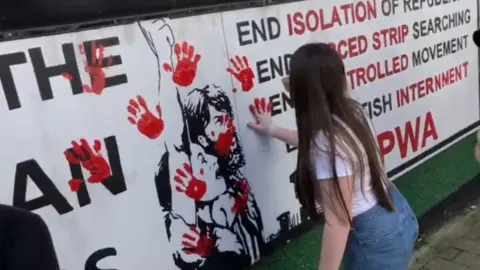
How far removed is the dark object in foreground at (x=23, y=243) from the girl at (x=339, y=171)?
1008mm

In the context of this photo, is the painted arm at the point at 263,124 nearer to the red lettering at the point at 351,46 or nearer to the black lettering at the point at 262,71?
the black lettering at the point at 262,71

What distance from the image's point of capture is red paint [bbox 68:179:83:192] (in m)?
1.86

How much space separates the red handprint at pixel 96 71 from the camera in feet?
6.16

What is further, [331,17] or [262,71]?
[331,17]

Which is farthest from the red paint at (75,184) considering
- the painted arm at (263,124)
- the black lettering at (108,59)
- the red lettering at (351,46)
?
the red lettering at (351,46)

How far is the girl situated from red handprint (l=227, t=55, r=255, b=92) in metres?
0.48

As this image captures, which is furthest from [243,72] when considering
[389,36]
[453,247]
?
[453,247]

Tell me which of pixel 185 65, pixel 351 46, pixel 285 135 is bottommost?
pixel 285 135

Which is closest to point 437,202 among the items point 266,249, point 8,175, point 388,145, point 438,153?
point 438,153

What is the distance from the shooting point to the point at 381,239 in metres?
1.99

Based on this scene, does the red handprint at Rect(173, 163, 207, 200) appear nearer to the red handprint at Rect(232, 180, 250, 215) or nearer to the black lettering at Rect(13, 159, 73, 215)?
the red handprint at Rect(232, 180, 250, 215)

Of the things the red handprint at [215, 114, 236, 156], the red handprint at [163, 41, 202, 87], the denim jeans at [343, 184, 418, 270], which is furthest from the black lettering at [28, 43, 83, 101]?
the denim jeans at [343, 184, 418, 270]

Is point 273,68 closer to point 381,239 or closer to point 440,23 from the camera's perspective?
point 381,239

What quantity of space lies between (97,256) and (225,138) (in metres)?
0.73
